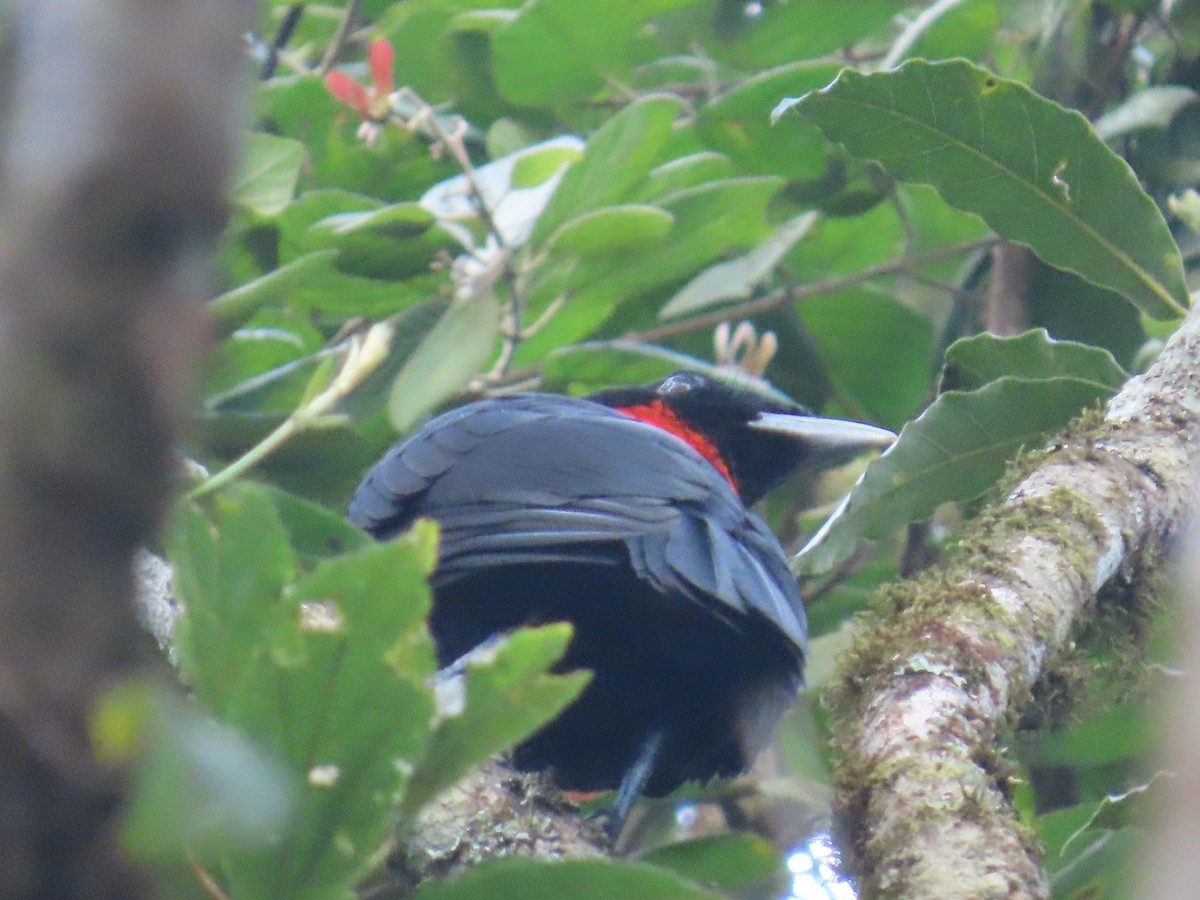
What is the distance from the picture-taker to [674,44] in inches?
189

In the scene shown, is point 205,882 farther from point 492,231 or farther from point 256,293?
point 492,231

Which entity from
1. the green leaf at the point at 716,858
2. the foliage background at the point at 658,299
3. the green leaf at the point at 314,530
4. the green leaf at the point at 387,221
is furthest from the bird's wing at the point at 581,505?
the green leaf at the point at 387,221

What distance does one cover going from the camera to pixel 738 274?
4.13 meters

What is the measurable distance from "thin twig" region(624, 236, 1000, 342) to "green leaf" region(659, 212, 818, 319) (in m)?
0.27

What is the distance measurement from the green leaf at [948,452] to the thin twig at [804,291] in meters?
1.58

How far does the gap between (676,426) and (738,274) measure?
58 cm

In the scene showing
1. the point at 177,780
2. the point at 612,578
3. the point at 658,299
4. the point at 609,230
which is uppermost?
the point at 177,780

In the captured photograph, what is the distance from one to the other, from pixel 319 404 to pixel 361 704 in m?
1.60

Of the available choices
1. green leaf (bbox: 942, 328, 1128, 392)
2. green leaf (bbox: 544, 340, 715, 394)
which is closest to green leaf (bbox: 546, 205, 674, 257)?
green leaf (bbox: 544, 340, 715, 394)

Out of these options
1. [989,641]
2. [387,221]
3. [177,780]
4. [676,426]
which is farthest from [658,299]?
[177,780]

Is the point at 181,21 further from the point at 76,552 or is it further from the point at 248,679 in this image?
the point at 248,679

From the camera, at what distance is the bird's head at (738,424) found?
4.42 metres

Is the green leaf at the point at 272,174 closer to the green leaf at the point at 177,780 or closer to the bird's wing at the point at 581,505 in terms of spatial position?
the bird's wing at the point at 581,505

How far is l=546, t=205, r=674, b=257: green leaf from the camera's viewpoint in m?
3.71
